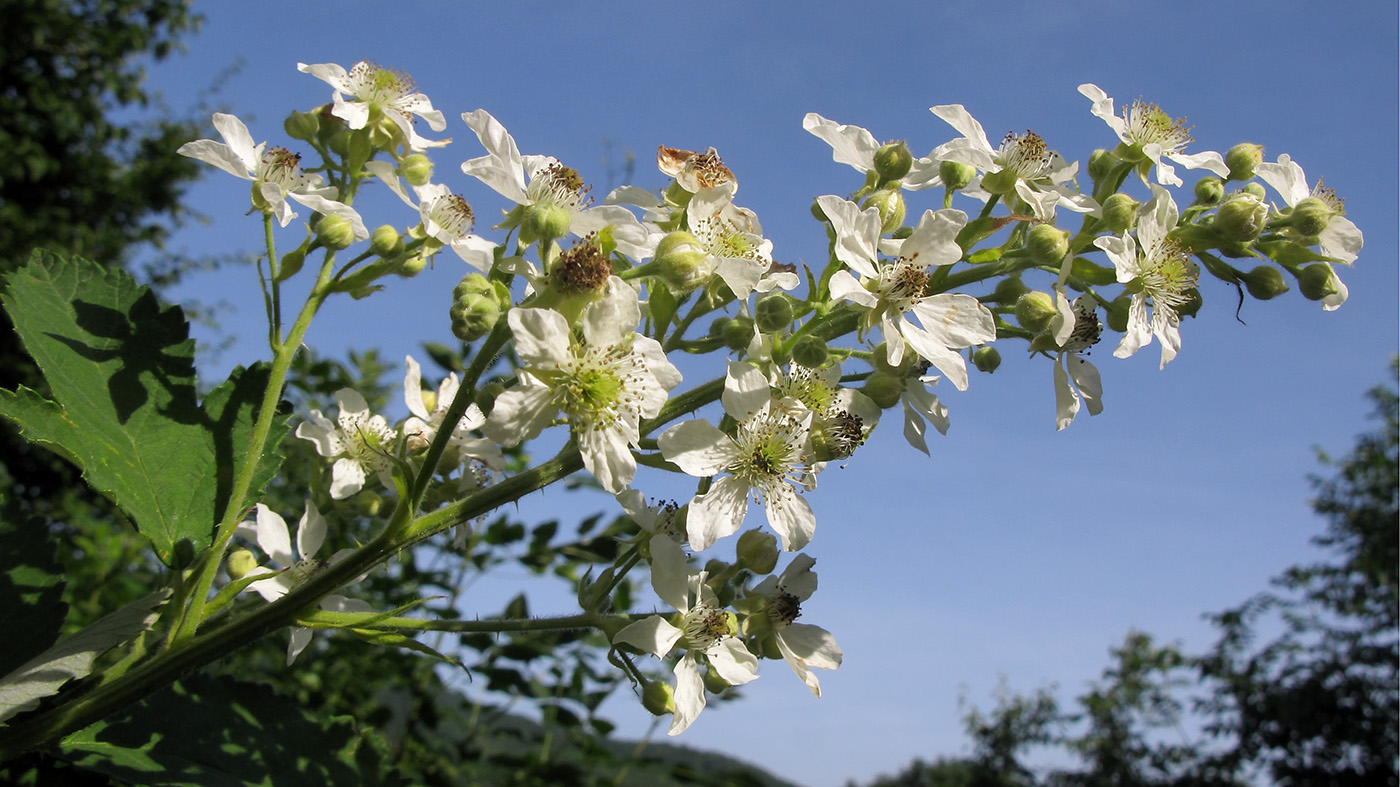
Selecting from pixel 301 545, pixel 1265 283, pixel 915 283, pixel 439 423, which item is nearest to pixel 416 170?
pixel 439 423

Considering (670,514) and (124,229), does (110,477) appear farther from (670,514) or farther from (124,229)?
(124,229)

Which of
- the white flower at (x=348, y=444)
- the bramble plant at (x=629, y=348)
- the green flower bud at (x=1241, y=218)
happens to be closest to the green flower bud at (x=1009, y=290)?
the bramble plant at (x=629, y=348)

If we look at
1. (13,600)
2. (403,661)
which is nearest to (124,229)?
(403,661)

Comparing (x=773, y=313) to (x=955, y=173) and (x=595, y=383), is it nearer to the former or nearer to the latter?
(x=595, y=383)

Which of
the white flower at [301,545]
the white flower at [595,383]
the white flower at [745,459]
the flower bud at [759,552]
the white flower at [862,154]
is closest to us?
the white flower at [595,383]

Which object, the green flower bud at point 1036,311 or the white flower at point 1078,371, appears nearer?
the green flower bud at point 1036,311

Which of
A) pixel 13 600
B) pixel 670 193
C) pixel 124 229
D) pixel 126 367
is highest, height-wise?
pixel 124 229

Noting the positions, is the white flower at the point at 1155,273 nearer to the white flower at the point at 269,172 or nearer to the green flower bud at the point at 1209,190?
the green flower bud at the point at 1209,190
